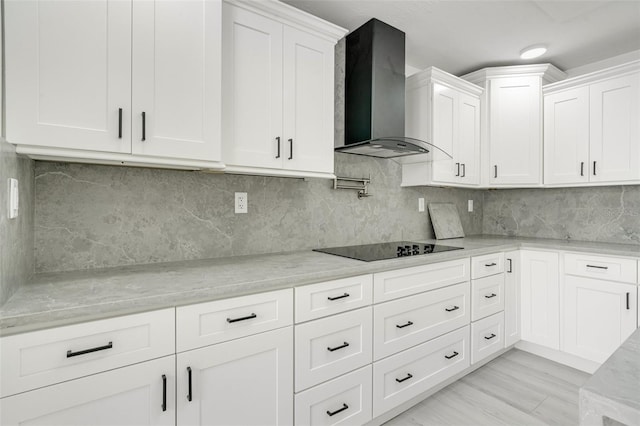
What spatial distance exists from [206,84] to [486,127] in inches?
101

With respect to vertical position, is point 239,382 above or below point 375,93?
below

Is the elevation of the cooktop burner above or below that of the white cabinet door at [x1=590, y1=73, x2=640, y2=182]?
below

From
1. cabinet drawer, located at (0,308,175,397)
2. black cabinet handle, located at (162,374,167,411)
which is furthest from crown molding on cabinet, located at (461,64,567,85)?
black cabinet handle, located at (162,374,167,411)

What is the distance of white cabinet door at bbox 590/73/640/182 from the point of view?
7.88 ft

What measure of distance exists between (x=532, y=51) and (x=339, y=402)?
9.95 ft

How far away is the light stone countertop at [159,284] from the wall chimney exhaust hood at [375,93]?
2.67ft

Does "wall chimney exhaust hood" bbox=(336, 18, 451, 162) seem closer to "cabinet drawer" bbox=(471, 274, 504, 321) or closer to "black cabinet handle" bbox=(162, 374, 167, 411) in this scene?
"cabinet drawer" bbox=(471, 274, 504, 321)

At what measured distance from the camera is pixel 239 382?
1.30m

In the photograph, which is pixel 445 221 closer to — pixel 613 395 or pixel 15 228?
pixel 613 395

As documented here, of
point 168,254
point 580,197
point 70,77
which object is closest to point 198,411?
point 168,254

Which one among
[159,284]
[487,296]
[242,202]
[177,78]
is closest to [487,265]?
[487,296]

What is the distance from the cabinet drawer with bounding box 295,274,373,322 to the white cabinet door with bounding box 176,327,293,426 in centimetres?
13

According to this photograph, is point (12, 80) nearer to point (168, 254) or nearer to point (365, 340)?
point (168, 254)

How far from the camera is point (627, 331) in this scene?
2213 mm
